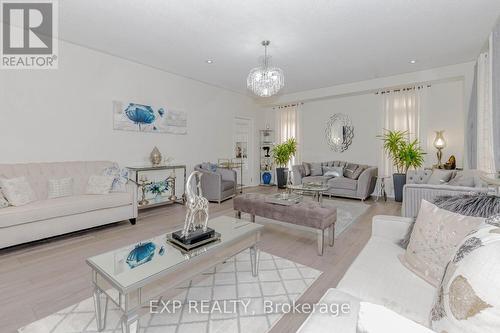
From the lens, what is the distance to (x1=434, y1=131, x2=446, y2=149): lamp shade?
5047 mm

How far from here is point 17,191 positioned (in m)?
2.87

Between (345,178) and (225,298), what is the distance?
4534 millimetres

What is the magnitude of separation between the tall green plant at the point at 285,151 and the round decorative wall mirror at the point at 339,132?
0.98 m

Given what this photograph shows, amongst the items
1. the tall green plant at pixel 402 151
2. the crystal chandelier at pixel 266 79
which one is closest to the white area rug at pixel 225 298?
the crystal chandelier at pixel 266 79

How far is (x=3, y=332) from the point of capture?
1.54m

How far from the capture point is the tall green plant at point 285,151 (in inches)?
279

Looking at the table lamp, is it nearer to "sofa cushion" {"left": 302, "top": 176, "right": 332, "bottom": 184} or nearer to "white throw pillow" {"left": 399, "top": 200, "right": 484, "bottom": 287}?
"sofa cushion" {"left": 302, "top": 176, "right": 332, "bottom": 184}

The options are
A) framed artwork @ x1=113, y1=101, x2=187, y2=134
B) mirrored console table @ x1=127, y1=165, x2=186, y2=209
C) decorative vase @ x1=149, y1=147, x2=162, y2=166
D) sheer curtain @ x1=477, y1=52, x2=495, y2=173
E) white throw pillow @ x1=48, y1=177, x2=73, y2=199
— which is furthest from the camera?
decorative vase @ x1=149, y1=147, x2=162, y2=166

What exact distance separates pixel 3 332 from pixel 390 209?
17.4ft

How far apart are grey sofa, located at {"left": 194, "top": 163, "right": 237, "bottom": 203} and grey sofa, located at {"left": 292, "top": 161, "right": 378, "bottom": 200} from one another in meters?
1.80

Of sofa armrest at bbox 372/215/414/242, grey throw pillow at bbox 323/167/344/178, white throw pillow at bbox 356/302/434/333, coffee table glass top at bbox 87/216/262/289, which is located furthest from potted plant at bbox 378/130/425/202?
white throw pillow at bbox 356/302/434/333

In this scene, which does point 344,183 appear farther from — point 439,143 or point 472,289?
point 472,289

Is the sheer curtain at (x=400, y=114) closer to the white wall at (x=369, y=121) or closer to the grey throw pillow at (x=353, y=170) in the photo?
the white wall at (x=369, y=121)

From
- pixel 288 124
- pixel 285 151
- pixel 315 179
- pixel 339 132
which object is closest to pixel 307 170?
pixel 315 179
